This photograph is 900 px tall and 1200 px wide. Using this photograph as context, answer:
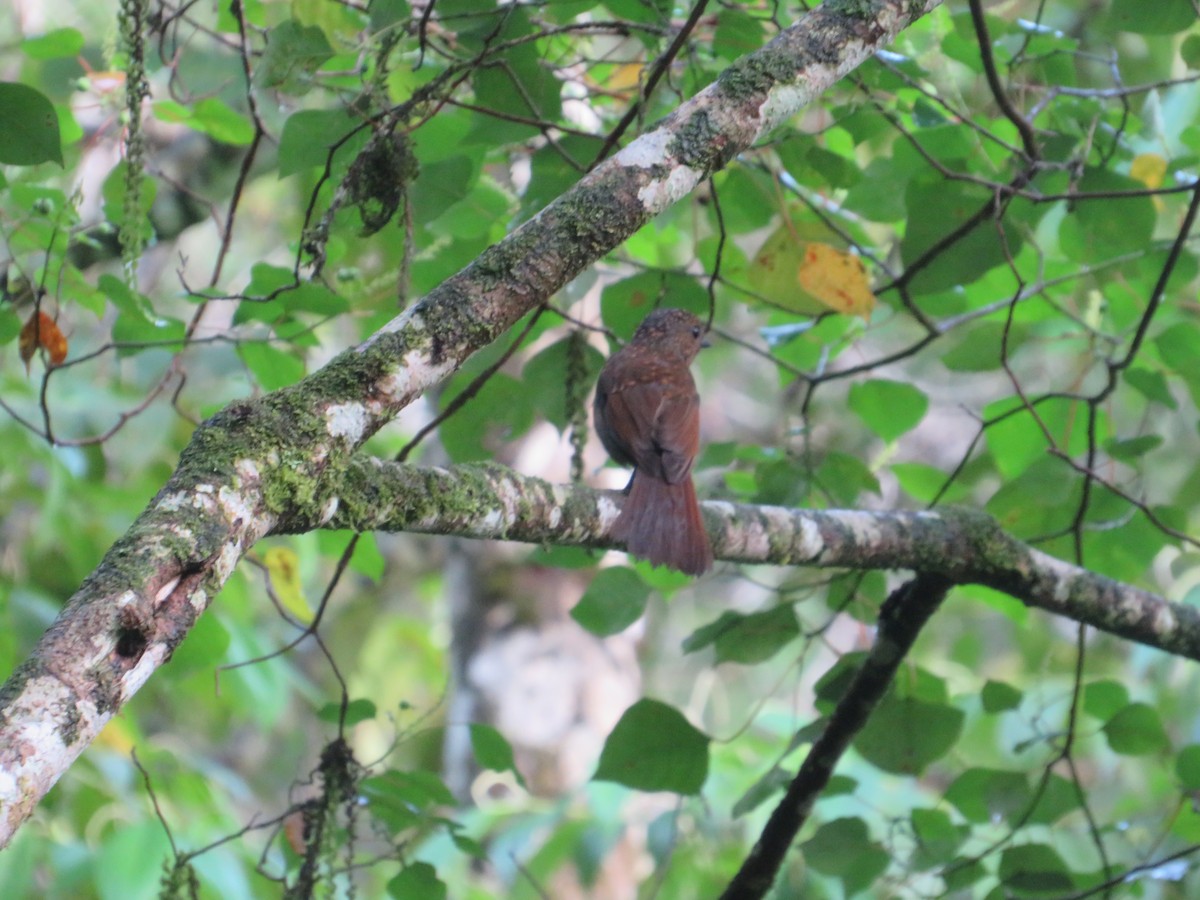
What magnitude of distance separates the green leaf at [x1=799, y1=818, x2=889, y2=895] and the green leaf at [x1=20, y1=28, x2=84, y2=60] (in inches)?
95.4

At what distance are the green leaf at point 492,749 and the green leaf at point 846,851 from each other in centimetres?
76

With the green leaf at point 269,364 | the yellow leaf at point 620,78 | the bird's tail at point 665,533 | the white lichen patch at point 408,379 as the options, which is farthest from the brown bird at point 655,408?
the white lichen patch at point 408,379

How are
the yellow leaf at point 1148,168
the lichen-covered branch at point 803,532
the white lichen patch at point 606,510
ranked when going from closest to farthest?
1. the lichen-covered branch at point 803,532
2. the white lichen patch at point 606,510
3. the yellow leaf at point 1148,168

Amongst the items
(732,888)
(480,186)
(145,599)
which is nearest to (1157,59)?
(480,186)

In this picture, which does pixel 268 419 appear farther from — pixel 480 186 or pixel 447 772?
pixel 447 772

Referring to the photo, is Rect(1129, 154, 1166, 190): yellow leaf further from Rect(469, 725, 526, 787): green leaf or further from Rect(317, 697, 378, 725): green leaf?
Rect(317, 697, 378, 725): green leaf

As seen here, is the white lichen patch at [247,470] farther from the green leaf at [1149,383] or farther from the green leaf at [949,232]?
the green leaf at [1149,383]

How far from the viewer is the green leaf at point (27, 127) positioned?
181cm

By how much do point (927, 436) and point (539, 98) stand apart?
722 cm

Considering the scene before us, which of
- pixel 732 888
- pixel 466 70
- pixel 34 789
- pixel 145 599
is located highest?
pixel 466 70

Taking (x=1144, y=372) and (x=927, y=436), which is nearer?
(x=1144, y=372)

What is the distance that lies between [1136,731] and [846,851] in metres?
0.74

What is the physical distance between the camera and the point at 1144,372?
9.13 feet

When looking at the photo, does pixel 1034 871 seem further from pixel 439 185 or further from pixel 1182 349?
pixel 439 185
